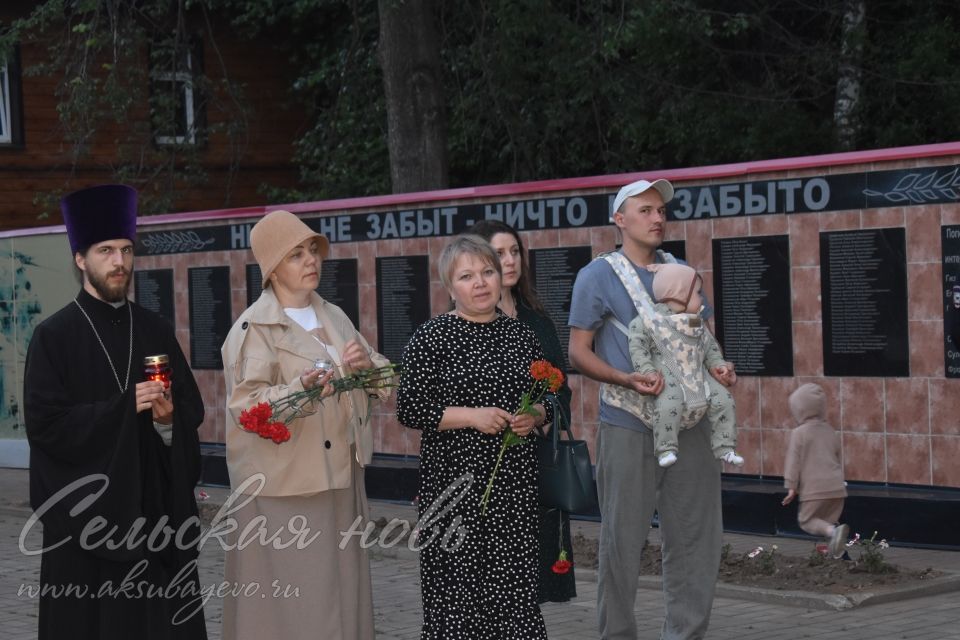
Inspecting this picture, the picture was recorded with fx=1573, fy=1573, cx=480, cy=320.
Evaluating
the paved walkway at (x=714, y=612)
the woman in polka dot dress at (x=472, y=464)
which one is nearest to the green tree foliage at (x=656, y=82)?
the paved walkway at (x=714, y=612)

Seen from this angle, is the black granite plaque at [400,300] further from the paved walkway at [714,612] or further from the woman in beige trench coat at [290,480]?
the woman in beige trench coat at [290,480]

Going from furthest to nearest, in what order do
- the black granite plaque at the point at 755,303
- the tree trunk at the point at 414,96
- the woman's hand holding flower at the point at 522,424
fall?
the tree trunk at the point at 414,96, the black granite plaque at the point at 755,303, the woman's hand holding flower at the point at 522,424

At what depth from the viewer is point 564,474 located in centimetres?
614

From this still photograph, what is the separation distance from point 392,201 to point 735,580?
210 inches

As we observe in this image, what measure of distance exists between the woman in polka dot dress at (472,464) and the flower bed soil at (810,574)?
2903 mm

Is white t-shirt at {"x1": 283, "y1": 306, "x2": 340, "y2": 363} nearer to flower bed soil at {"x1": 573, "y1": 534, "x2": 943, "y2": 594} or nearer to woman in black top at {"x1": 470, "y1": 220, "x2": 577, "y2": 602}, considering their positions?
woman in black top at {"x1": 470, "y1": 220, "x2": 577, "y2": 602}

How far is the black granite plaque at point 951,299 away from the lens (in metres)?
9.43

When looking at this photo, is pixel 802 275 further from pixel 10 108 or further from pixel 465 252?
pixel 10 108

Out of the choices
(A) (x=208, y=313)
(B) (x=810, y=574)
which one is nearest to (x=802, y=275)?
(B) (x=810, y=574)

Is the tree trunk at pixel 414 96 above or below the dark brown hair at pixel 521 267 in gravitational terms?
above

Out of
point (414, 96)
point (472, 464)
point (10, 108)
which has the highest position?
point (10, 108)

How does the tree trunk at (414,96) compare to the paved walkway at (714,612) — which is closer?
the paved walkway at (714,612)

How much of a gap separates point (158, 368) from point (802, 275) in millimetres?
5561

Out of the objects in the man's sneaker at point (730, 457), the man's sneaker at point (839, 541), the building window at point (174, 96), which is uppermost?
the building window at point (174, 96)
